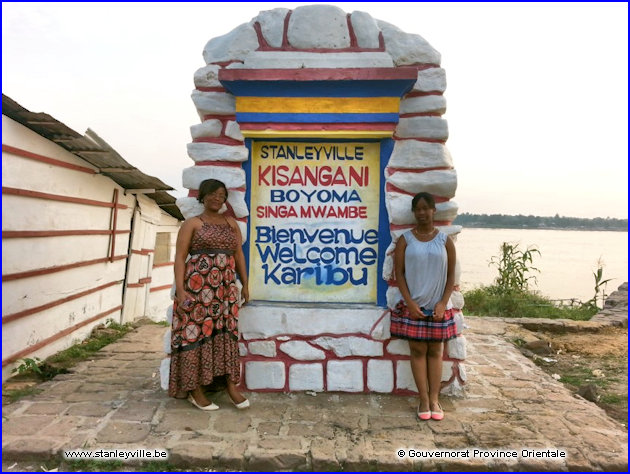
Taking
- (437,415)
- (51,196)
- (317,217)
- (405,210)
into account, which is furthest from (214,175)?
(437,415)

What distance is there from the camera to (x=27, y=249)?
4645mm

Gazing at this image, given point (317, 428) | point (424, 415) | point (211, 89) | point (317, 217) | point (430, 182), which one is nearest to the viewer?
point (317, 428)

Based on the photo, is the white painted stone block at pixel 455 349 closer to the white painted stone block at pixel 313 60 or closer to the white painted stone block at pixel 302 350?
the white painted stone block at pixel 302 350

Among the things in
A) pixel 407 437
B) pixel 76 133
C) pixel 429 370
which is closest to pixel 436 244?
pixel 429 370

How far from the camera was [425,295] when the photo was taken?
352 centimetres

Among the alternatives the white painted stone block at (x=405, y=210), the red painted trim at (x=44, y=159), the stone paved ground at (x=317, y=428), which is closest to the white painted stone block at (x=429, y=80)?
the white painted stone block at (x=405, y=210)

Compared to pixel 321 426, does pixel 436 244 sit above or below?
above

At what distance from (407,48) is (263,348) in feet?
8.96

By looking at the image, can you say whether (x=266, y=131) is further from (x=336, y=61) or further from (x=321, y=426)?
(x=321, y=426)

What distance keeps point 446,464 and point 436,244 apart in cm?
151

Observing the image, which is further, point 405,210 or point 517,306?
point 517,306

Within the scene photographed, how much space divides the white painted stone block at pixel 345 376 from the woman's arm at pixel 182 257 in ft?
4.34

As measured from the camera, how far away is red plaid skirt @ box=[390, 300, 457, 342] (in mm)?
3520

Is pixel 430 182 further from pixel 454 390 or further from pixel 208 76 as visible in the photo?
pixel 208 76
